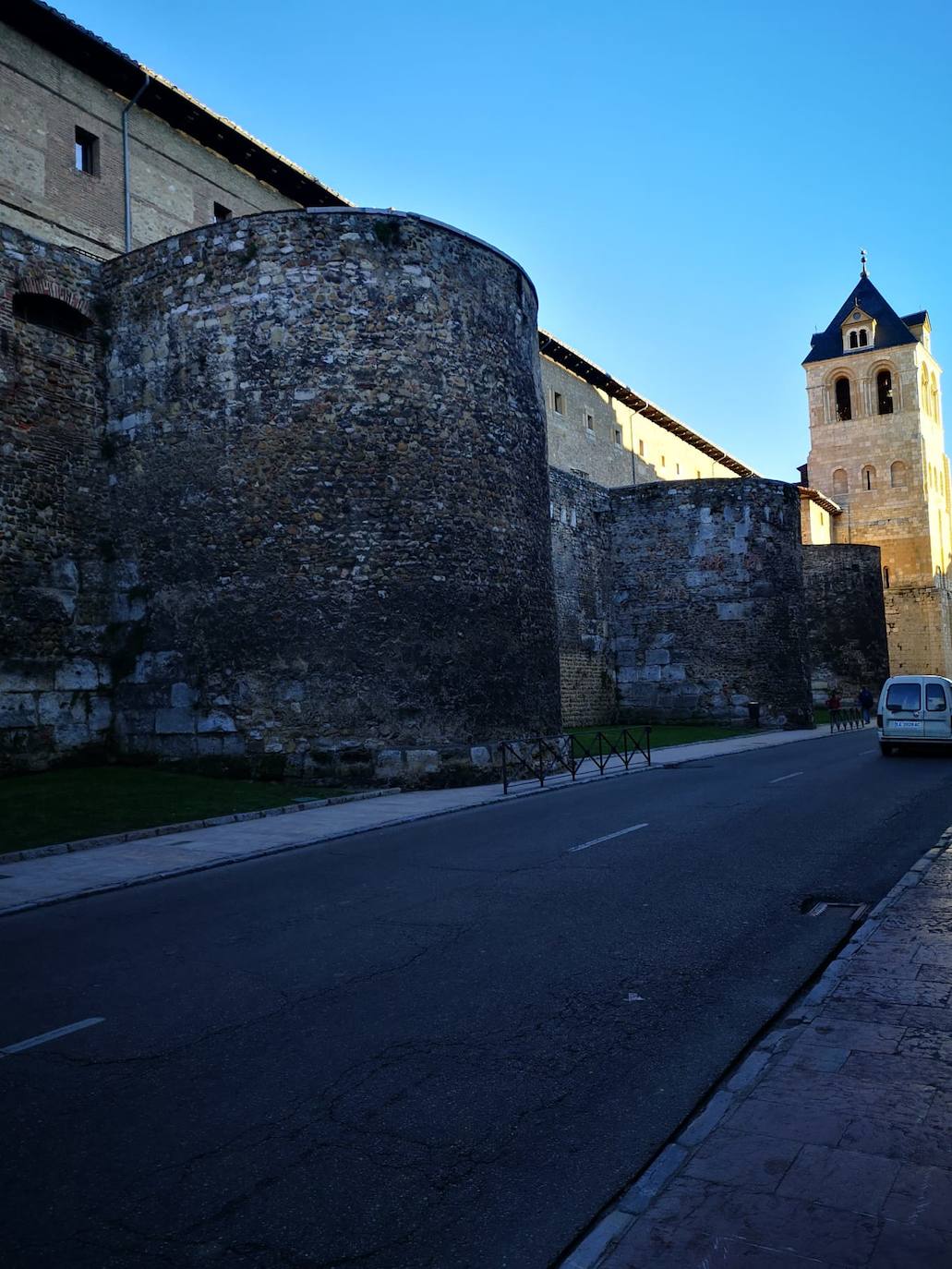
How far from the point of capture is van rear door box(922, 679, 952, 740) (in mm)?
19859

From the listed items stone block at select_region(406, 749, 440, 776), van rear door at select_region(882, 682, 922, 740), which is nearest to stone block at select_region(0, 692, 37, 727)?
stone block at select_region(406, 749, 440, 776)

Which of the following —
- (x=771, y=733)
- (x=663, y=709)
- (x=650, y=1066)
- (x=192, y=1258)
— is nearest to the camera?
(x=192, y=1258)

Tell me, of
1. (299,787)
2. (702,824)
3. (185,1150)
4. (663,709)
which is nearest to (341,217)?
(299,787)

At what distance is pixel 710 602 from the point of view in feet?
105

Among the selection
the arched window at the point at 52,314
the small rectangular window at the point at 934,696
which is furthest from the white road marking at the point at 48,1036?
the small rectangular window at the point at 934,696

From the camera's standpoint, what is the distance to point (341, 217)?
16.9m

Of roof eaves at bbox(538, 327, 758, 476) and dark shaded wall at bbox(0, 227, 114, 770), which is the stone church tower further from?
dark shaded wall at bbox(0, 227, 114, 770)

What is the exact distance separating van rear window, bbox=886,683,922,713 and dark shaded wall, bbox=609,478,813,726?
429 inches

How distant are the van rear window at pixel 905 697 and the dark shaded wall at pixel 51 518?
15.2 m

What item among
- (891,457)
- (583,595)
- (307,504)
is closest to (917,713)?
(307,504)

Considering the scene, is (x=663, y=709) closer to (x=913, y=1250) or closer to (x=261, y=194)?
(x=261, y=194)

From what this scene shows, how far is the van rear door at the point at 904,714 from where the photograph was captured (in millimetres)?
20094

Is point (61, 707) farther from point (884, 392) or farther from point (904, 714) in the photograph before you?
point (884, 392)

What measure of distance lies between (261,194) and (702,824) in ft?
75.8
